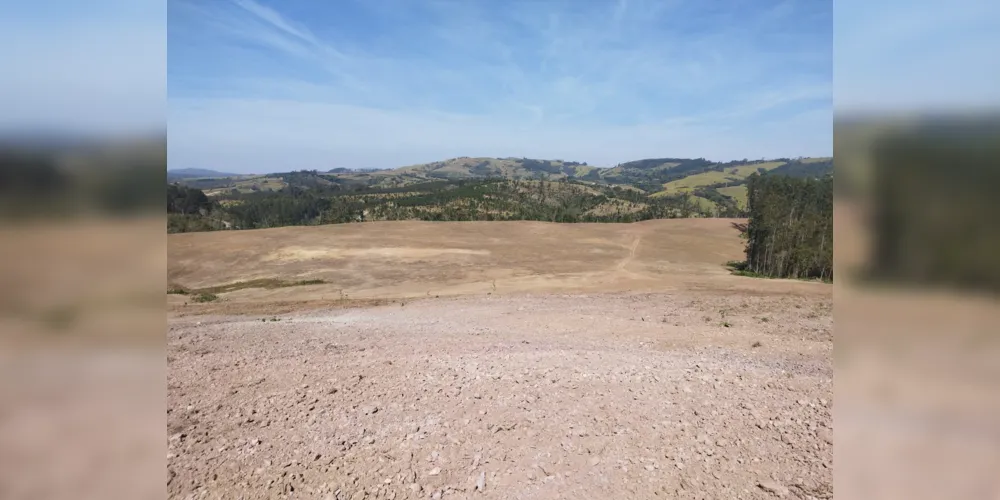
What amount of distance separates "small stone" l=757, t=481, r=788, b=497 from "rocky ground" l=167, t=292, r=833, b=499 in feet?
0.06

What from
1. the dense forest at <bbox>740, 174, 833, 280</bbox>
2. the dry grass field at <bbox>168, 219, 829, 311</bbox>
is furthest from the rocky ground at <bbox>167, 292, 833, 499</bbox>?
the dense forest at <bbox>740, 174, 833, 280</bbox>

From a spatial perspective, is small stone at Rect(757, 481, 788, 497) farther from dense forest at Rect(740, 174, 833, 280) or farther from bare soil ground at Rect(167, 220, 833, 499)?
dense forest at Rect(740, 174, 833, 280)

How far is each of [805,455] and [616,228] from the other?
3924 cm

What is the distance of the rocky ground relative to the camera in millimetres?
3953

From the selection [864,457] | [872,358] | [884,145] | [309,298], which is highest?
[884,145]

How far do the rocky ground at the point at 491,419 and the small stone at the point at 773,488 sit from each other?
17 mm

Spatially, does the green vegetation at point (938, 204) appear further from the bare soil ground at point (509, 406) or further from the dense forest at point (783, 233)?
the dense forest at point (783, 233)

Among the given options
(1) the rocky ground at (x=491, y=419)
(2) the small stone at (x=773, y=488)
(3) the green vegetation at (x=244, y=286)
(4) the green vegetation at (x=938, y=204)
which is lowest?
(3) the green vegetation at (x=244, y=286)

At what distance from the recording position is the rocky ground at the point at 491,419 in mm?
3953

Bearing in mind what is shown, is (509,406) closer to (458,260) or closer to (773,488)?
(773,488)

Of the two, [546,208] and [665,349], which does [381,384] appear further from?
[546,208]

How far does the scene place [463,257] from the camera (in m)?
31.0

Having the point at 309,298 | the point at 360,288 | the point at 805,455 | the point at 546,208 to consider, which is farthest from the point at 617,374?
the point at 546,208

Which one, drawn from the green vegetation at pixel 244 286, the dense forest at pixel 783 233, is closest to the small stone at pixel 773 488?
the dense forest at pixel 783 233
